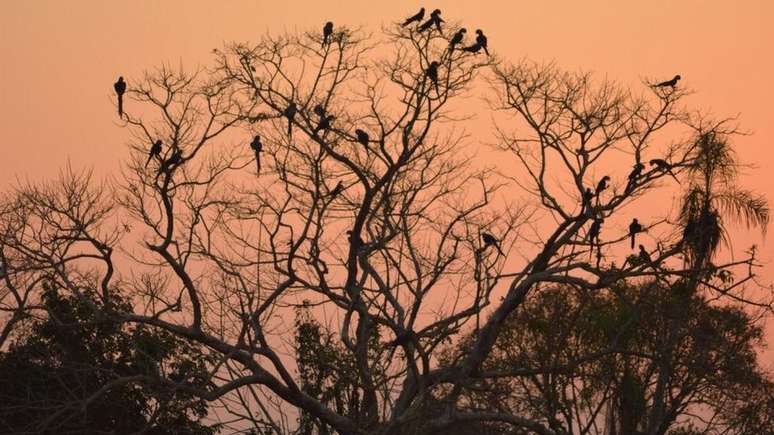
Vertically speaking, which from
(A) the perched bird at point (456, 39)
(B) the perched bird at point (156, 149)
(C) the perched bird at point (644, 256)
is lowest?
(C) the perched bird at point (644, 256)

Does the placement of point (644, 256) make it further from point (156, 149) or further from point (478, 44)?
point (156, 149)

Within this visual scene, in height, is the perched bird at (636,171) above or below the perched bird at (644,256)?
above

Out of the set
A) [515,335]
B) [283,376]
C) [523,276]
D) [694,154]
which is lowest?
[283,376]

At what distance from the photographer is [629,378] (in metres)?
31.4

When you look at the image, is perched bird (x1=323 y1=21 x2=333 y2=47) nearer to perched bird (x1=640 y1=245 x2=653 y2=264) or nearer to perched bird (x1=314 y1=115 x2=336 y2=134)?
perched bird (x1=314 y1=115 x2=336 y2=134)

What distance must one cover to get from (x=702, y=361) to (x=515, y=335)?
614cm

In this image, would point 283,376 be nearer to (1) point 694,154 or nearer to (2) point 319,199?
(2) point 319,199

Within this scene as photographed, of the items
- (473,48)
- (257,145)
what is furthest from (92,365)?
(473,48)

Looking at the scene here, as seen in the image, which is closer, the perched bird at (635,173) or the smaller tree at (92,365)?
the perched bird at (635,173)

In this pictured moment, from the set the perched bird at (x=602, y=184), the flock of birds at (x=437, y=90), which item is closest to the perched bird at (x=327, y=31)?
the flock of birds at (x=437, y=90)

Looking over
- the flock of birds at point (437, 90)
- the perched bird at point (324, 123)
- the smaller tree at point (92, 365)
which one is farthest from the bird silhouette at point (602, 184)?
the smaller tree at point (92, 365)

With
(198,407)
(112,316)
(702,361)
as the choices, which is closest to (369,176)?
(112,316)

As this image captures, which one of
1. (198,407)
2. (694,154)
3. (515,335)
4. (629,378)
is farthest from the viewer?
(515,335)

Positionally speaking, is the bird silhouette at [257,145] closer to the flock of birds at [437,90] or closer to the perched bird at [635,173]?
the flock of birds at [437,90]
